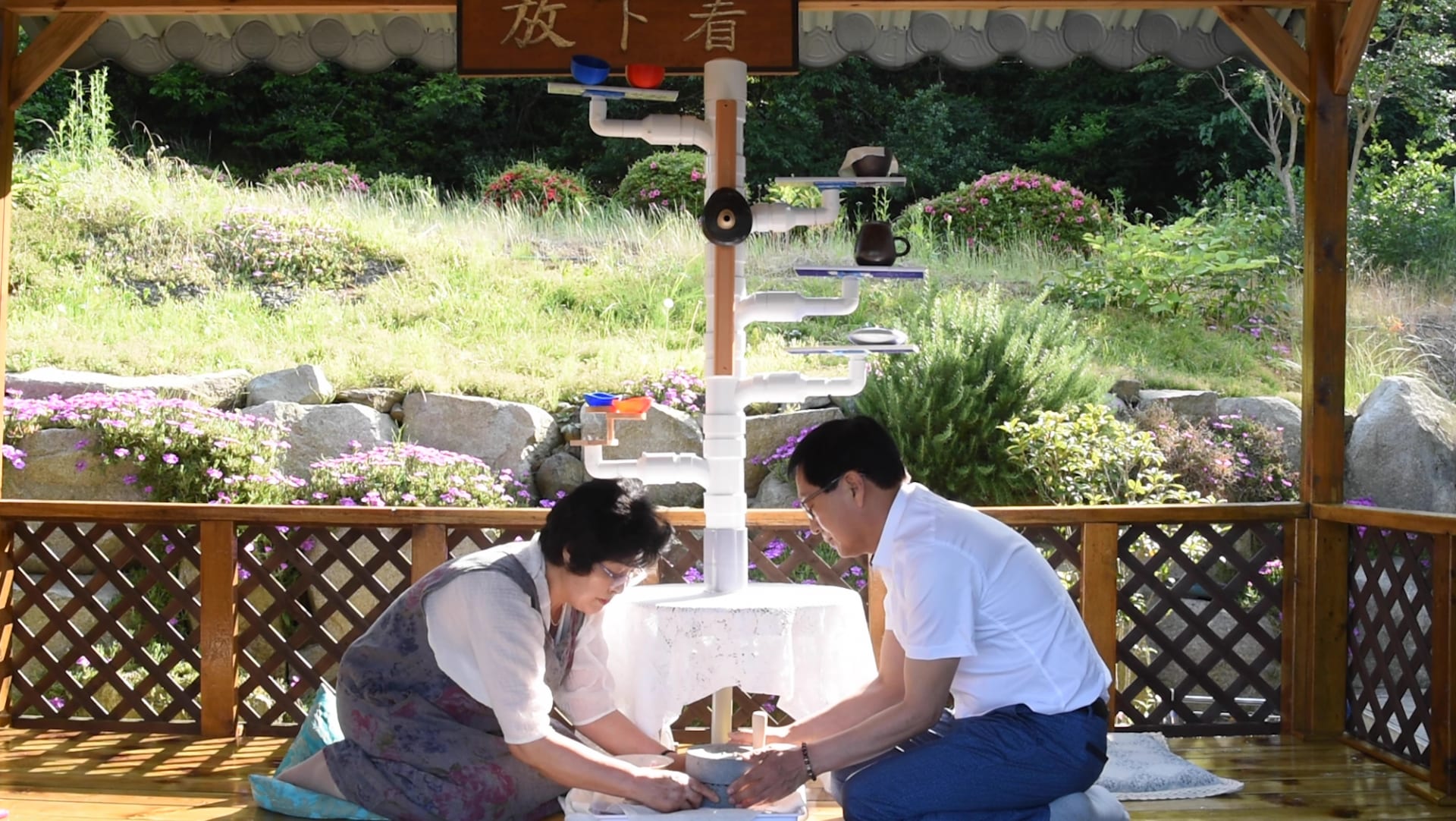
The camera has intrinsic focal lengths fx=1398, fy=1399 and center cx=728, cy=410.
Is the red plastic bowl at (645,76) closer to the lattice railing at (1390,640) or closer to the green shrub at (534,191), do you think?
the lattice railing at (1390,640)

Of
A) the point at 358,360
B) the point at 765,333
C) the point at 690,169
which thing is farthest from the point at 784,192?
the point at 358,360

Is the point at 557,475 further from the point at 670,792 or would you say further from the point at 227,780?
the point at 670,792

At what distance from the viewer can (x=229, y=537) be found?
13.2ft

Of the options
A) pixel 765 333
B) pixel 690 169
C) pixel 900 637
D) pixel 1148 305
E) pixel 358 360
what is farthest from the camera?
pixel 690 169

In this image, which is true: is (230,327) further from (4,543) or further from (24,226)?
(4,543)

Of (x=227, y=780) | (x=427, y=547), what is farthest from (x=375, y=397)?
(x=227, y=780)

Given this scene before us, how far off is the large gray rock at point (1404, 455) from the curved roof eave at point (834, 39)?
2.99 metres

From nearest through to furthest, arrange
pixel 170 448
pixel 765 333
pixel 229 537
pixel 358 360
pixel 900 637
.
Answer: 1. pixel 900 637
2. pixel 229 537
3. pixel 170 448
4. pixel 358 360
5. pixel 765 333

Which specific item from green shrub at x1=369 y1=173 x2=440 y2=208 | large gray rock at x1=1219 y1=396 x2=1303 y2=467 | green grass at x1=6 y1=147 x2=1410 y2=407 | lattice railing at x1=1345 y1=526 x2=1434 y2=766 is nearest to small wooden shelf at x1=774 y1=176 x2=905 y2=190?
lattice railing at x1=1345 y1=526 x2=1434 y2=766

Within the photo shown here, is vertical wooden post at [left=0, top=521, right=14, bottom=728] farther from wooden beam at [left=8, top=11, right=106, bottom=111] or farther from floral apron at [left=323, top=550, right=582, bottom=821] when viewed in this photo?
floral apron at [left=323, top=550, right=582, bottom=821]

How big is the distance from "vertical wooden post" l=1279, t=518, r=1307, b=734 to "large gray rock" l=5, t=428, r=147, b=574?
4.54 meters

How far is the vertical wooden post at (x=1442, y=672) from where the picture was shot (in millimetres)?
3432

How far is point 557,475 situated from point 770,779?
13.7 feet

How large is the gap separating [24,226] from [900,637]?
856cm
